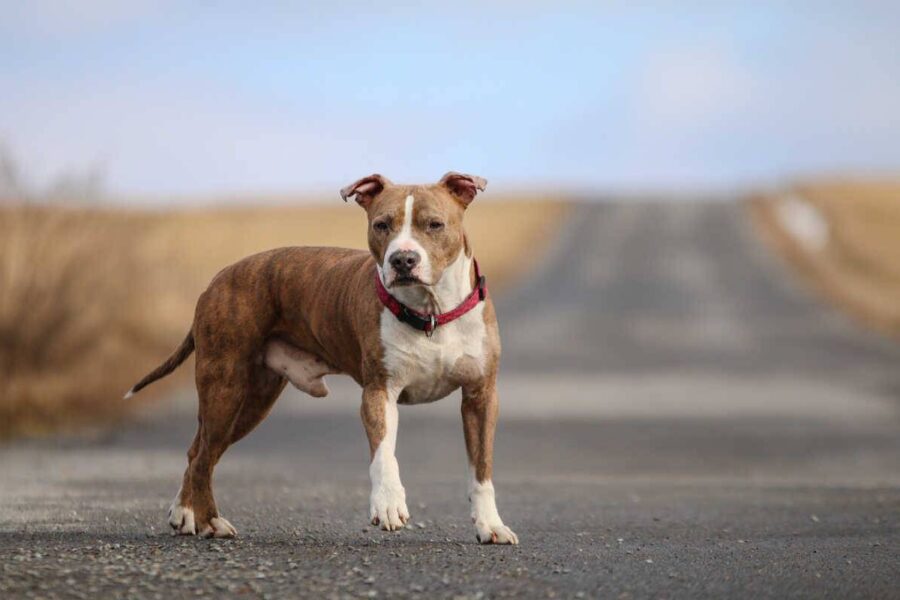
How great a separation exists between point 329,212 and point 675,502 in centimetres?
6031

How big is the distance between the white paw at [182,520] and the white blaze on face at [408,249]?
2044mm

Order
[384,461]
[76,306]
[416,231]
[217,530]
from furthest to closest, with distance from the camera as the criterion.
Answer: [76,306]
[217,530]
[416,231]
[384,461]

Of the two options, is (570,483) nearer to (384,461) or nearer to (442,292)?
(442,292)

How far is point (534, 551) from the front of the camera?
7746mm

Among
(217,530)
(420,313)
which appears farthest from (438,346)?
(217,530)

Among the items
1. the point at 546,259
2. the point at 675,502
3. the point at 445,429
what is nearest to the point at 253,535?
the point at 675,502

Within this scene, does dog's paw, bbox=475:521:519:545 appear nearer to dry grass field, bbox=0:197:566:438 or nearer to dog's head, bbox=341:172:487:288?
dog's head, bbox=341:172:487:288

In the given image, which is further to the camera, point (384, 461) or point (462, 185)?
point (462, 185)

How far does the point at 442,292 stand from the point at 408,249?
42cm

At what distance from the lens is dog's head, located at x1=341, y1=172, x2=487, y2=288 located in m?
7.32

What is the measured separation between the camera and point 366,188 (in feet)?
26.1

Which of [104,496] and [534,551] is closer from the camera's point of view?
[534,551]

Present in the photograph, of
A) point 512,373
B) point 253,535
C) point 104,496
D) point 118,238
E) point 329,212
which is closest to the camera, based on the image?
point 253,535

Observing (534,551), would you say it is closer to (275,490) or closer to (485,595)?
(485,595)
